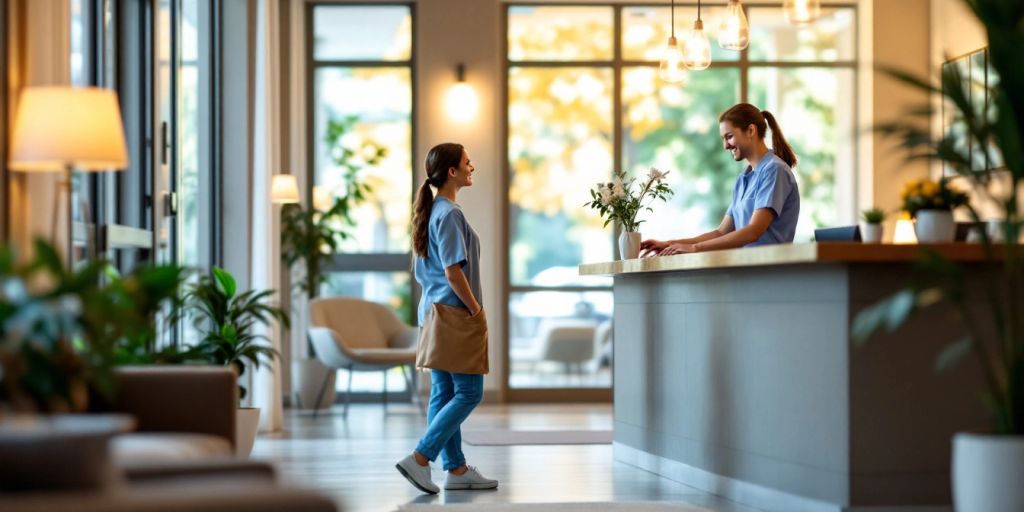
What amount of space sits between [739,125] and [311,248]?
4.80m

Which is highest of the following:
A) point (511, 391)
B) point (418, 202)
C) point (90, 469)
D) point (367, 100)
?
point (367, 100)

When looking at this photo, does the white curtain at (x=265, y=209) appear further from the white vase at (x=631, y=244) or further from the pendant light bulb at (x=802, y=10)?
the pendant light bulb at (x=802, y=10)

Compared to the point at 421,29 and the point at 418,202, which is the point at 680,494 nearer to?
the point at 418,202

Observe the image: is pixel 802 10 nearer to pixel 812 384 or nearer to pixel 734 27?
pixel 734 27

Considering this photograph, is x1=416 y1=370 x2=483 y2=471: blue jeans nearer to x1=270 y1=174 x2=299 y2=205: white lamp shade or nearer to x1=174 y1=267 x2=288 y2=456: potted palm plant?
x1=174 y1=267 x2=288 y2=456: potted palm plant

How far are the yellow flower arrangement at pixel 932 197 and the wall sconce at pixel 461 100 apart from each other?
20.2 feet

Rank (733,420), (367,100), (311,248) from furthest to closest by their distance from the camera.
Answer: (367,100) → (311,248) → (733,420)

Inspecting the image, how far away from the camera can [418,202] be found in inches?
227

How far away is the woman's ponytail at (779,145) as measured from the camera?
6.12 m

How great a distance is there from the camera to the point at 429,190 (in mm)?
5754

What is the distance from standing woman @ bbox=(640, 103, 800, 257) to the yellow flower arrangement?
109 cm

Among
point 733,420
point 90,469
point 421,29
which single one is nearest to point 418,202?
point 733,420

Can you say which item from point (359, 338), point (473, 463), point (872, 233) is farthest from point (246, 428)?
point (359, 338)

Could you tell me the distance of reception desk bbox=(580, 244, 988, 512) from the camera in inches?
177
